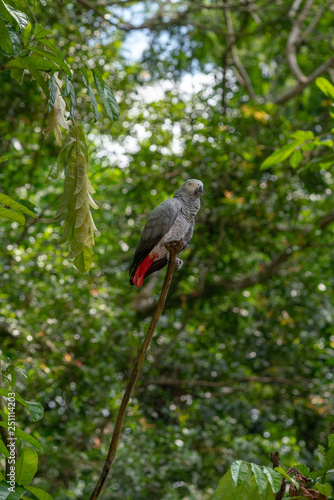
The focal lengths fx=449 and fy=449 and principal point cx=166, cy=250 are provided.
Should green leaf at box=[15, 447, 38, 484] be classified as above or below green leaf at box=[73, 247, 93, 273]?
below

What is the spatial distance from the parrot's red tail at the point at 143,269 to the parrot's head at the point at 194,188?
0.22m

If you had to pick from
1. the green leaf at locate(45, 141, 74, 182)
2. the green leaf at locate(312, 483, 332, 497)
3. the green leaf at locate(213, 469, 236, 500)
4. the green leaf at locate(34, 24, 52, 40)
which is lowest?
the green leaf at locate(213, 469, 236, 500)

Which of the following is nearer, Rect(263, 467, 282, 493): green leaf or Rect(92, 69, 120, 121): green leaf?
Rect(263, 467, 282, 493): green leaf

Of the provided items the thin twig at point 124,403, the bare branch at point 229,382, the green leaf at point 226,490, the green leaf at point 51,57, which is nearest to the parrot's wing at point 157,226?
the thin twig at point 124,403

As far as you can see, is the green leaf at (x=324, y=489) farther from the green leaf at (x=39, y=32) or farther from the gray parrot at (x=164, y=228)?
the green leaf at (x=39, y=32)

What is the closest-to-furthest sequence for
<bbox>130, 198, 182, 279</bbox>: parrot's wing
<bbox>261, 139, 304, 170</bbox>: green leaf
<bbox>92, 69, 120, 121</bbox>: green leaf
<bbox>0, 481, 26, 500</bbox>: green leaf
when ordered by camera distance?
<bbox>0, 481, 26, 500</bbox>: green leaf
<bbox>92, 69, 120, 121</bbox>: green leaf
<bbox>130, 198, 182, 279</bbox>: parrot's wing
<bbox>261, 139, 304, 170</bbox>: green leaf

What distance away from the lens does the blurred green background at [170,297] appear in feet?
8.80

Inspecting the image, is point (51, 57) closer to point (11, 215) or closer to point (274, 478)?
point (11, 215)

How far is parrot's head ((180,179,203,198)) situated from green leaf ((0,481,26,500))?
0.87 m

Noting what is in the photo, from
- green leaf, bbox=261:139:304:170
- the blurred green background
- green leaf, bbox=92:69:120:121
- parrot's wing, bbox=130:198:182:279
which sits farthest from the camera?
the blurred green background

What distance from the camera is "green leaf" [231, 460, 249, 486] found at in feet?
2.86

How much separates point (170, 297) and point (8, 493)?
7.82ft

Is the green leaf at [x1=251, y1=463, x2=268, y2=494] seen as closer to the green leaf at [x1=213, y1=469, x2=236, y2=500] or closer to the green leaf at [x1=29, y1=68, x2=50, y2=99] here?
the green leaf at [x1=213, y1=469, x2=236, y2=500]

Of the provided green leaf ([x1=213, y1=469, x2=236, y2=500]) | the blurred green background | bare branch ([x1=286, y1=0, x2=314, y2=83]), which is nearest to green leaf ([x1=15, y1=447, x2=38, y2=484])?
green leaf ([x1=213, y1=469, x2=236, y2=500])
